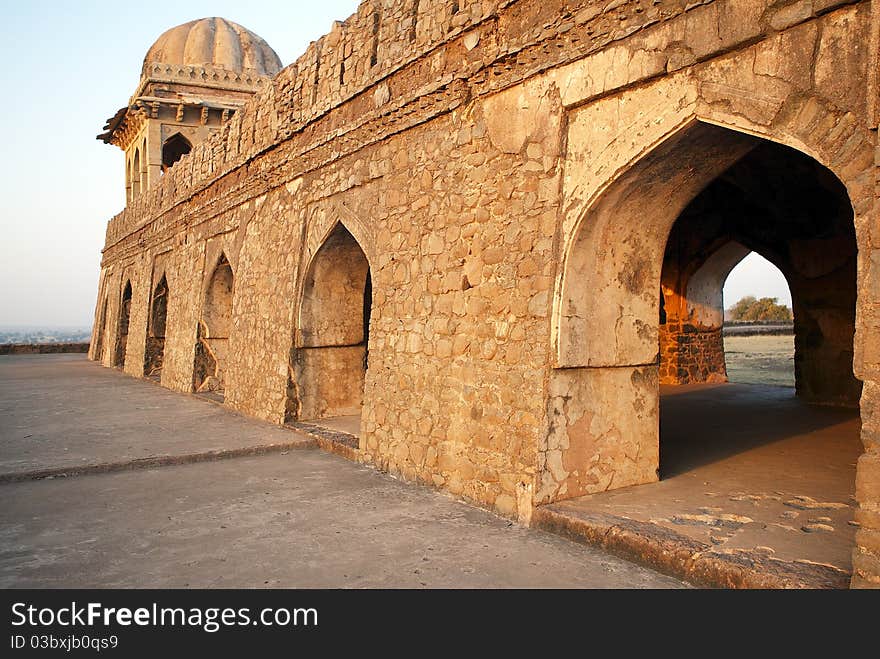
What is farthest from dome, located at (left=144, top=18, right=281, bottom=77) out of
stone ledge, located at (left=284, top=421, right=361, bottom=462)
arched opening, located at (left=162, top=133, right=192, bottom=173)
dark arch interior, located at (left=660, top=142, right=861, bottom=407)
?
stone ledge, located at (left=284, top=421, right=361, bottom=462)

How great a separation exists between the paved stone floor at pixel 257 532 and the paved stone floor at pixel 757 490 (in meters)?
0.44

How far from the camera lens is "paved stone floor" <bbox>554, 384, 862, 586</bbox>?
3.19 meters

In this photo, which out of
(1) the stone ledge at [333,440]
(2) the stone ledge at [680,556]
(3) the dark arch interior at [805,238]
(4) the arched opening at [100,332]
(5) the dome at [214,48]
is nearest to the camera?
(2) the stone ledge at [680,556]

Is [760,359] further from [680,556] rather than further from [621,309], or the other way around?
[680,556]

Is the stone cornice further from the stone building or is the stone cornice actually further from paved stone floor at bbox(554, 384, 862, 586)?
paved stone floor at bbox(554, 384, 862, 586)

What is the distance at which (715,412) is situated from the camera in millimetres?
7680

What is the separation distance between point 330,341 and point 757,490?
15.3 ft

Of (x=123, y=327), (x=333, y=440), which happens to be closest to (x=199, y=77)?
(x=123, y=327)

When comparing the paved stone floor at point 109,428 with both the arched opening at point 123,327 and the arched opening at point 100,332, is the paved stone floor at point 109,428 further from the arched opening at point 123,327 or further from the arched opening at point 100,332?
the arched opening at point 100,332

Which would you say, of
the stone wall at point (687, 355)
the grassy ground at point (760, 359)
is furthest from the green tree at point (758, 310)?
the stone wall at point (687, 355)

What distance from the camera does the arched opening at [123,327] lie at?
1780cm

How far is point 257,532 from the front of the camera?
3912mm

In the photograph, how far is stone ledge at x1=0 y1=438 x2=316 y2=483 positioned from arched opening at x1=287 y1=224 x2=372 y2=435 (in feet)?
2.97
